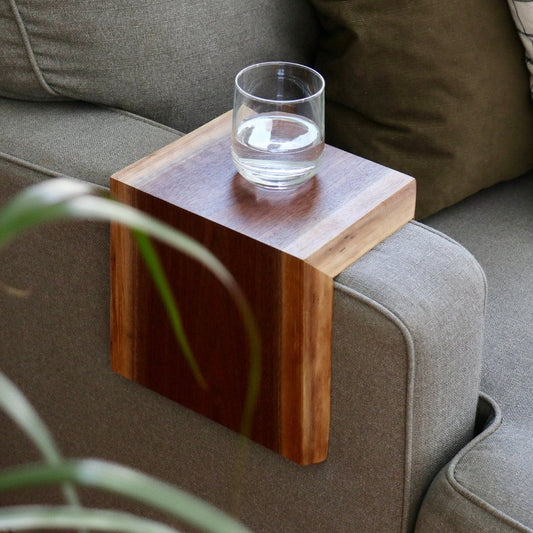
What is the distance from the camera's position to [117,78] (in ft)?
3.71

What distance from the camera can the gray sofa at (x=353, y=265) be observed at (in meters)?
0.90

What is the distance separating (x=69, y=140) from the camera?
42.4 inches

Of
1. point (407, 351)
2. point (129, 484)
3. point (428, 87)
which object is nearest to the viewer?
point (129, 484)

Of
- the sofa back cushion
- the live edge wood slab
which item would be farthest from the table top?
the sofa back cushion

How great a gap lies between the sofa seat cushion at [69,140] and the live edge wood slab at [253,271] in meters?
0.06

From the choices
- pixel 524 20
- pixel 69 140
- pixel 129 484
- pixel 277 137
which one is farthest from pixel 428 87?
pixel 129 484

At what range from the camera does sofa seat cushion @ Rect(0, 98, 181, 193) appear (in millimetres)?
1033

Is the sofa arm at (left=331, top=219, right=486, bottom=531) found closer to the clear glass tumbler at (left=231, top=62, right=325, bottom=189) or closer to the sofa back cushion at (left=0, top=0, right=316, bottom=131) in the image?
the clear glass tumbler at (left=231, top=62, right=325, bottom=189)

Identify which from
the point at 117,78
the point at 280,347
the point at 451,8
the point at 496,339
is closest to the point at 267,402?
the point at 280,347

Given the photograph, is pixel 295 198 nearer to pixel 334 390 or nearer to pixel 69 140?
pixel 334 390

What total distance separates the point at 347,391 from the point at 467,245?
430 mm

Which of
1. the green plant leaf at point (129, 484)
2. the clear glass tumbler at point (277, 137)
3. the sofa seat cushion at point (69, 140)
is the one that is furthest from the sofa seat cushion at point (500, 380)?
the green plant leaf at point (129, 484)

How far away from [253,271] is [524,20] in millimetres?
610

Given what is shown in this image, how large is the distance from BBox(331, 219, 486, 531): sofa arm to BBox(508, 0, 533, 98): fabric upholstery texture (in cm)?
44
